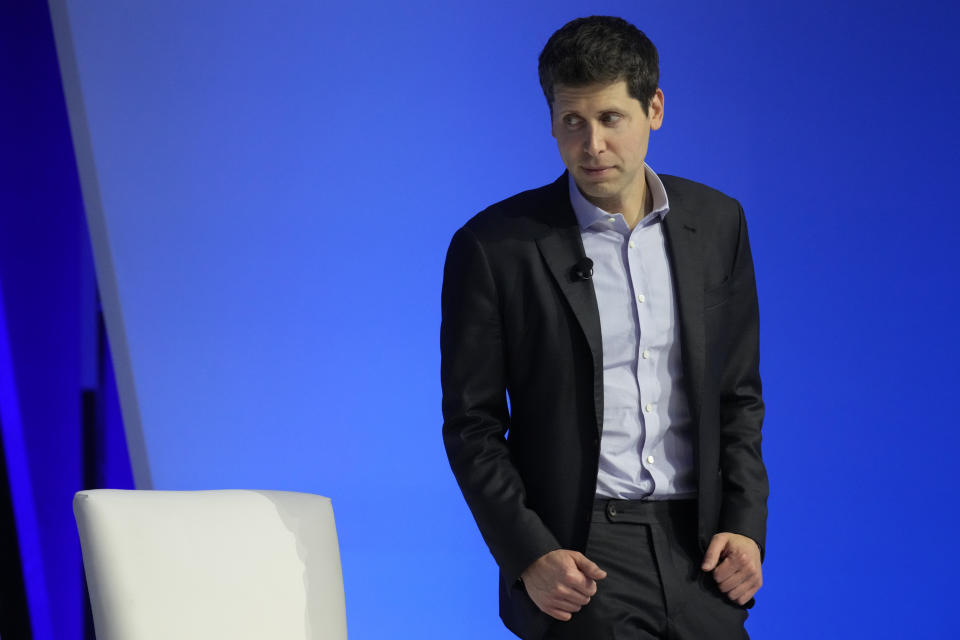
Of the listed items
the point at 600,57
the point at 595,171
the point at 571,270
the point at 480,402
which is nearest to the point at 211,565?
the point at 480,402

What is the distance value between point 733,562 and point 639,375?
0.33 meters

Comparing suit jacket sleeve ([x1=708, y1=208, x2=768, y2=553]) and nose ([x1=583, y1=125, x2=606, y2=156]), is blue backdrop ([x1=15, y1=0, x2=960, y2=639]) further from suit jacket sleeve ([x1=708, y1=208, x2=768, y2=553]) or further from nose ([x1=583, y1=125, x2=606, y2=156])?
nose ([x1=583, y1=125, x2=606, y2=156])

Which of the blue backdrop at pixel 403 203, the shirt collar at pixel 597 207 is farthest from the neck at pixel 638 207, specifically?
the blue backdrop at pixel 403 203

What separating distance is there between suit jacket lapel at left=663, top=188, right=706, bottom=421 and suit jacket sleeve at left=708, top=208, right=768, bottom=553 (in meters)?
0.07

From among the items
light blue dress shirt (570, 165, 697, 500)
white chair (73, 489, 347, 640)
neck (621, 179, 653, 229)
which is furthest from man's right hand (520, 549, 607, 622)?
neck (621, 179, 653, 229)

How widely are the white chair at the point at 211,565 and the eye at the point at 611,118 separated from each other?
0.80 metres

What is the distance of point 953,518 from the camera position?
3.14 metres

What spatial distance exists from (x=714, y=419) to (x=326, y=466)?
163 centimetres

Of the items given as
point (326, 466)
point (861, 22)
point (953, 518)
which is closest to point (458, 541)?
point (326, 466)

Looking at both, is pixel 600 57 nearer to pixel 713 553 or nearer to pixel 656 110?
pixel 656 110

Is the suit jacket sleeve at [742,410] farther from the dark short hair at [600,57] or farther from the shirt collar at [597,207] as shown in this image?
the dark short hair at [600,57]

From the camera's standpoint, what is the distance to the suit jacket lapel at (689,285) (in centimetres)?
167

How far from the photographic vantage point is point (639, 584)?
1646 mm

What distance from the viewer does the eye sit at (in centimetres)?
166
